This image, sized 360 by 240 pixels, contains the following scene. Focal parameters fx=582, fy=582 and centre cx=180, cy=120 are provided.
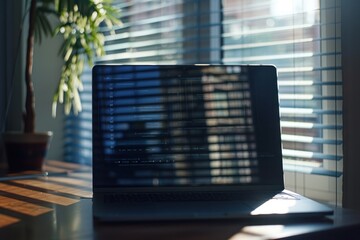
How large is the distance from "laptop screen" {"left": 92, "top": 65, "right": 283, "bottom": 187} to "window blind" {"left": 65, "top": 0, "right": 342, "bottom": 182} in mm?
280

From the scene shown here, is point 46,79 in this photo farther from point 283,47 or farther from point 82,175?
point 283,47

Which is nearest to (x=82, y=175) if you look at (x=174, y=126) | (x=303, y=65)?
(x=174, y=126)

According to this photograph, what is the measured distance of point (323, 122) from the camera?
1583 millimetres

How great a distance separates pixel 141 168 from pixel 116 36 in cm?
117

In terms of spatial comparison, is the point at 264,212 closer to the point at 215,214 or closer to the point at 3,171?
the point at 215,214

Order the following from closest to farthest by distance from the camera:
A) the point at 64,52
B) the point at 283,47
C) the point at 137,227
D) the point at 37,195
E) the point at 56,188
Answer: the point at 137,227 < the point at 37,195 < the point at 56,188 < the point at 283,47 < the point at 64,52

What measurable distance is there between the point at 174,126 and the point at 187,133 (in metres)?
0.03

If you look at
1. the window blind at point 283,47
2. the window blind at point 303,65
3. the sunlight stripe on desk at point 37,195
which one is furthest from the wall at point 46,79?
the window blind at point 303,65

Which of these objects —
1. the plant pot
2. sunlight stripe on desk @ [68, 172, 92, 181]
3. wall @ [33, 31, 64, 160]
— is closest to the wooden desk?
sunlight stripe on desk @ [68, 172, 92, 181]

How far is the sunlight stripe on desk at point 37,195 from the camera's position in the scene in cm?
136

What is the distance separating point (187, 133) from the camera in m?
1.32

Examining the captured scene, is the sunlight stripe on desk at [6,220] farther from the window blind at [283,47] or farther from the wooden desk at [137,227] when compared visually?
the window blind at [283,47]

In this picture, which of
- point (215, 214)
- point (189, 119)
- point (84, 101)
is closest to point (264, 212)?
point (215, 214)

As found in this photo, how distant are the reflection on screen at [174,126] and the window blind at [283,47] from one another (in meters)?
0.32
